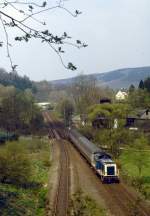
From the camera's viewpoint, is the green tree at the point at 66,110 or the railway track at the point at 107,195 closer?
the railway track at the point at 107,195

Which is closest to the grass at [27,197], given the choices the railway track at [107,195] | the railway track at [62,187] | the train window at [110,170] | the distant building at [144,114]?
the railway track at [62,187]

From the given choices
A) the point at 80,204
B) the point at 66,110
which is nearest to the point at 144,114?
the point at 66,110

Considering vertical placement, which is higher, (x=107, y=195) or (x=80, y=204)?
(x=80, y=204)

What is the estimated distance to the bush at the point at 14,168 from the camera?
3525cm

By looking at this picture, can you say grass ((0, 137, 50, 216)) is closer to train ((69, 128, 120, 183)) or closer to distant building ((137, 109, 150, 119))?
train ((69, 128, 120, 183))

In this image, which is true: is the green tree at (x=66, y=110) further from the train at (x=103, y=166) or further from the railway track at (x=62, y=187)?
the train at (x=103, y=166)

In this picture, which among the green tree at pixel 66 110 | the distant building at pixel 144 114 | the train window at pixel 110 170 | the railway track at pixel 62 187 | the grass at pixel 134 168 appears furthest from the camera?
the green tree at pixel 66 110

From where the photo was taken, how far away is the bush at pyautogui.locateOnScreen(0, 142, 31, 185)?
116 ft

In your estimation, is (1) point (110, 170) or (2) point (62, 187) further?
(1) point (110, 170)

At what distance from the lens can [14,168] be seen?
35.2 meters

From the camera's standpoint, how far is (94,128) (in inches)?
2940

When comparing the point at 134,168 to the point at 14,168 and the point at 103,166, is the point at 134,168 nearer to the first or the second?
the point at 103,166

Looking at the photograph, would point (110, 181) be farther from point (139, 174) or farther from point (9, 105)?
point (9, 105)

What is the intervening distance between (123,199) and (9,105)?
54.6m
